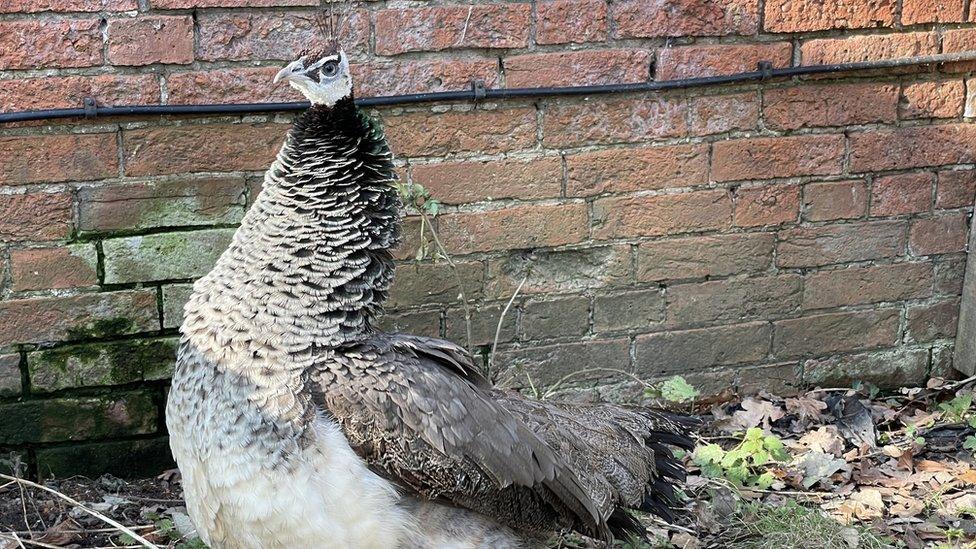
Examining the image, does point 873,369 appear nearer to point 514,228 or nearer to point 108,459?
point 514,228

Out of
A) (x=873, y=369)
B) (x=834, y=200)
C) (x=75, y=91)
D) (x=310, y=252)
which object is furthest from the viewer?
(x=873, y=369)

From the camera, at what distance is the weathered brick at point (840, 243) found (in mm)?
4070

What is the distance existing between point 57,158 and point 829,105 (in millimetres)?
2711

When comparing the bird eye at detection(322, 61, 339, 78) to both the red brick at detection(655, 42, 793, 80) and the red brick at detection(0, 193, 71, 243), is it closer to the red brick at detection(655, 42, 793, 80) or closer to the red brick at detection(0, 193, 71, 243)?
the red brick at detection(0, 193, 71, 243)

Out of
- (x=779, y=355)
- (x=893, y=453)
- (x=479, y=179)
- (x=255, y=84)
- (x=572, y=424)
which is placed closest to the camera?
(x=572, y=424)

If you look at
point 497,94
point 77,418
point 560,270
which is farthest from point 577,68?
point 77,418

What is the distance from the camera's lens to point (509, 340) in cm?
385

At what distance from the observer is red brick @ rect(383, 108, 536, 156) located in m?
3.53

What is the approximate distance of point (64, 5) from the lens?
312 centimetres

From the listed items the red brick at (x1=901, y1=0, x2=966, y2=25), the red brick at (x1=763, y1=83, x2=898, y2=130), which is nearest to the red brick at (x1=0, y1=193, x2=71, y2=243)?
the red brick at (x1=763, y1=83, x2=898, y2=130)

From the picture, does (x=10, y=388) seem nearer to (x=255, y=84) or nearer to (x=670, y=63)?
(x=255, y=84)

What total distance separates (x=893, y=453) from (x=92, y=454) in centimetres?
284

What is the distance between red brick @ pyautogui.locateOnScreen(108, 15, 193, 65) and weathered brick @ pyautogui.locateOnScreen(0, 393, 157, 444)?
1.11 metres

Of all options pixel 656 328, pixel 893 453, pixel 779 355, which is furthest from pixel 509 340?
pixel 893 453
